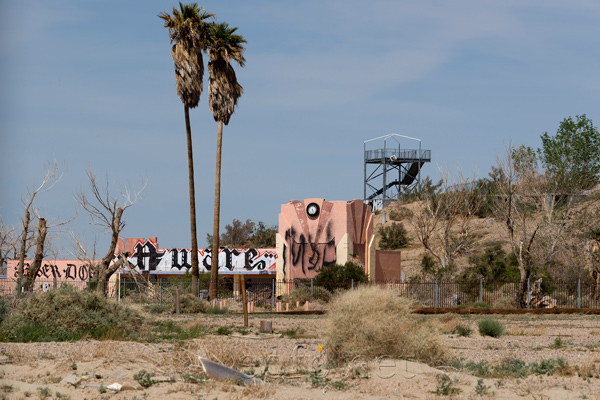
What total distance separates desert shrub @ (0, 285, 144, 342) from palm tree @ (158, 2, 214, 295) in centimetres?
1895

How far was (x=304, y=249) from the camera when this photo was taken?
46.0m

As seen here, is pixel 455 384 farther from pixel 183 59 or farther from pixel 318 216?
pixel 318 216

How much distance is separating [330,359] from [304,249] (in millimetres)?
31806

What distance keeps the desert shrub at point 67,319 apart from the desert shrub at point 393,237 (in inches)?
2381

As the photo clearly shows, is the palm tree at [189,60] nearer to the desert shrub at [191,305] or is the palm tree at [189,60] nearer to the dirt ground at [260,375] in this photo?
the desert shrub at [191,305]

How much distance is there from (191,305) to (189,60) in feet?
43.9

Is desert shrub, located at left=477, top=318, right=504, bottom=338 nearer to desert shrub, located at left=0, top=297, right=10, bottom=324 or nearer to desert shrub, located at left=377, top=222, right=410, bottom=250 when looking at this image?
desert shrub, located at left=0, top=297, right=10, bottom=324

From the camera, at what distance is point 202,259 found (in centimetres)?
5675

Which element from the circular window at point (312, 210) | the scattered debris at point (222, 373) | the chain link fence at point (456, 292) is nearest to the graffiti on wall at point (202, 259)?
the chain link fence at point (456, 292)

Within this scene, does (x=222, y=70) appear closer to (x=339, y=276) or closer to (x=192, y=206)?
(x=192, y=206)

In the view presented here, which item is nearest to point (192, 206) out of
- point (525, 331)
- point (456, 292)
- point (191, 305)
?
point (191, 305)

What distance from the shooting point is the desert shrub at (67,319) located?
1848cm

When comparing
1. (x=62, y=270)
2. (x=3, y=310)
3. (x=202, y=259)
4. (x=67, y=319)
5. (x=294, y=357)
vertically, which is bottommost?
(x=294, y=357)

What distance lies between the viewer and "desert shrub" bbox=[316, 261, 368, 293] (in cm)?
4222
